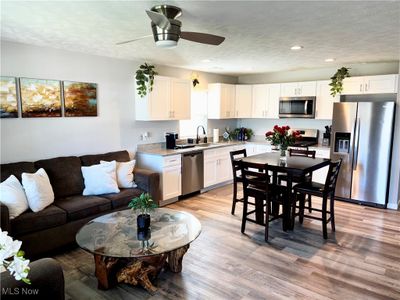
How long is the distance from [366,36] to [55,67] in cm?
388

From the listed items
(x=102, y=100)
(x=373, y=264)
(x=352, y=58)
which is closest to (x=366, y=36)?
(x=352, y=58)

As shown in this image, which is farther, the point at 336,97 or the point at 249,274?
the point at 336,97

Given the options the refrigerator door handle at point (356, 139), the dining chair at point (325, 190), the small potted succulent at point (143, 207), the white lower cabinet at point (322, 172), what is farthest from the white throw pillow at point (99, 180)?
the refrigerator door handle at point (356, 139)

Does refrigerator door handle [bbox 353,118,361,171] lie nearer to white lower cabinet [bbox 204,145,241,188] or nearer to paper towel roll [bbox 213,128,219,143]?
white lower cabinet [bbox 204,145,241,188]

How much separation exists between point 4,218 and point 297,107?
530 centimetres

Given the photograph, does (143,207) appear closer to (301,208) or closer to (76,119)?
(76,119)

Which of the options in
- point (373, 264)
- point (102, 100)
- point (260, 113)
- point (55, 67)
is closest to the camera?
point (373, 264)

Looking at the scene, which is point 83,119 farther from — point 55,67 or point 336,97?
point 336,97

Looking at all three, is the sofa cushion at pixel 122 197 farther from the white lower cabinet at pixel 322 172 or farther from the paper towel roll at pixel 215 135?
the white lower cabinet at pixel 322 172

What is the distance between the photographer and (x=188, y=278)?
2.81 metres

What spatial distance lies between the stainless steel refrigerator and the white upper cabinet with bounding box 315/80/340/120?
0.73 metres

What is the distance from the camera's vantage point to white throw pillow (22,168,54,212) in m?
3.16

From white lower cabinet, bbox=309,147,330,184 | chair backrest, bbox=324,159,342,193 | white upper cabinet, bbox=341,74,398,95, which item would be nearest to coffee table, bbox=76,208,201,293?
chair backrest, bbox=324,159,342,193

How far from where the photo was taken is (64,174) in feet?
12.6
